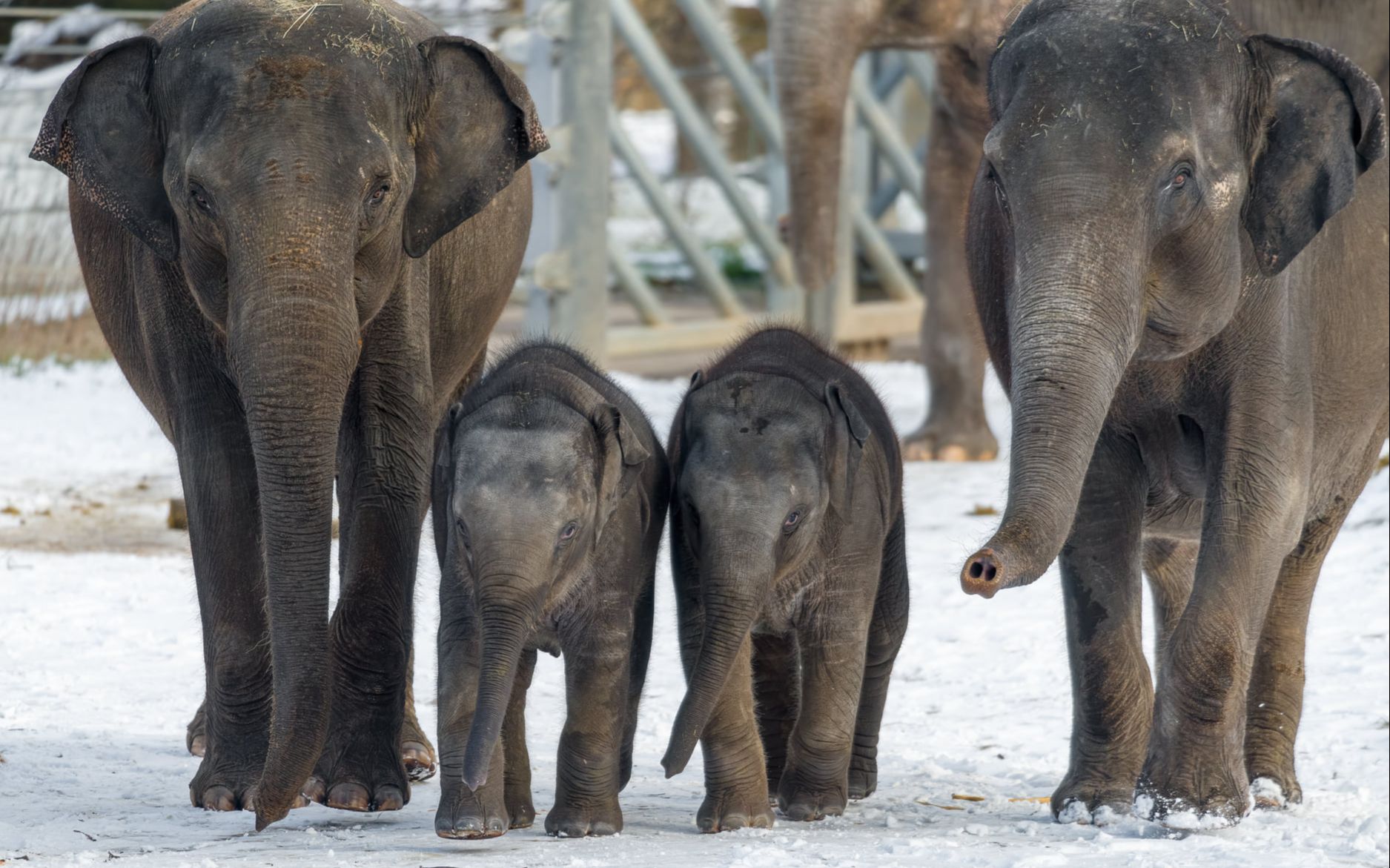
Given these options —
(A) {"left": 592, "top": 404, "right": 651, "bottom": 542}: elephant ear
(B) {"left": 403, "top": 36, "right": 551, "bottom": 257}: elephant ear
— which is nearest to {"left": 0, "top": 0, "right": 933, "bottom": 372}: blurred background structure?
(B) {"left": 403, "top": 36, "right": 551, "bottom": 257}: elephant ear

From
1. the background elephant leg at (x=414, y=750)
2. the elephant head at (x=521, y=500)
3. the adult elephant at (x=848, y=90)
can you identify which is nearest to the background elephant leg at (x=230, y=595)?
the elephant head at (x=521, y=500)

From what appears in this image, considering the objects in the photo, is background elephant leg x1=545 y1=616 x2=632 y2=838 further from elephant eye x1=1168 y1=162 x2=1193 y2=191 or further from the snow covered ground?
elephant eye x1=1168 y1=162 x2=1193 y2=191

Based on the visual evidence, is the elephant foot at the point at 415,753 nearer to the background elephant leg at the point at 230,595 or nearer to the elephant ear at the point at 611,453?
the background elephant leg at the point at 230,595

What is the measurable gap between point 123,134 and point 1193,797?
8.41ft

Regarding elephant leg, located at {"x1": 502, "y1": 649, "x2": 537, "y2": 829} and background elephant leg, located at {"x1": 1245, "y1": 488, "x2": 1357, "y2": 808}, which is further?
background elephant leg, located at {"x1": 1245, "y1": 488, "x2": 1357, "y2": 808}

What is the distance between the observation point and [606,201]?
45.1 feet

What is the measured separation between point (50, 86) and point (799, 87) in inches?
282

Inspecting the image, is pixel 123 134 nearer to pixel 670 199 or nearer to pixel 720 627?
pixel 720 627

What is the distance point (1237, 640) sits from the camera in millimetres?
4762

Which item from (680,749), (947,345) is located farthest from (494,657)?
(947,345)

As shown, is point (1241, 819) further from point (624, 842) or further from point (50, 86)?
point (50, 86)

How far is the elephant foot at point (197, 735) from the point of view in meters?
5.77

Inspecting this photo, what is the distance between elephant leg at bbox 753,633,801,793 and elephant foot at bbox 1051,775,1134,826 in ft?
2.21

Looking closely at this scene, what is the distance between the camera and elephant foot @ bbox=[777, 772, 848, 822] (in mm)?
4988
